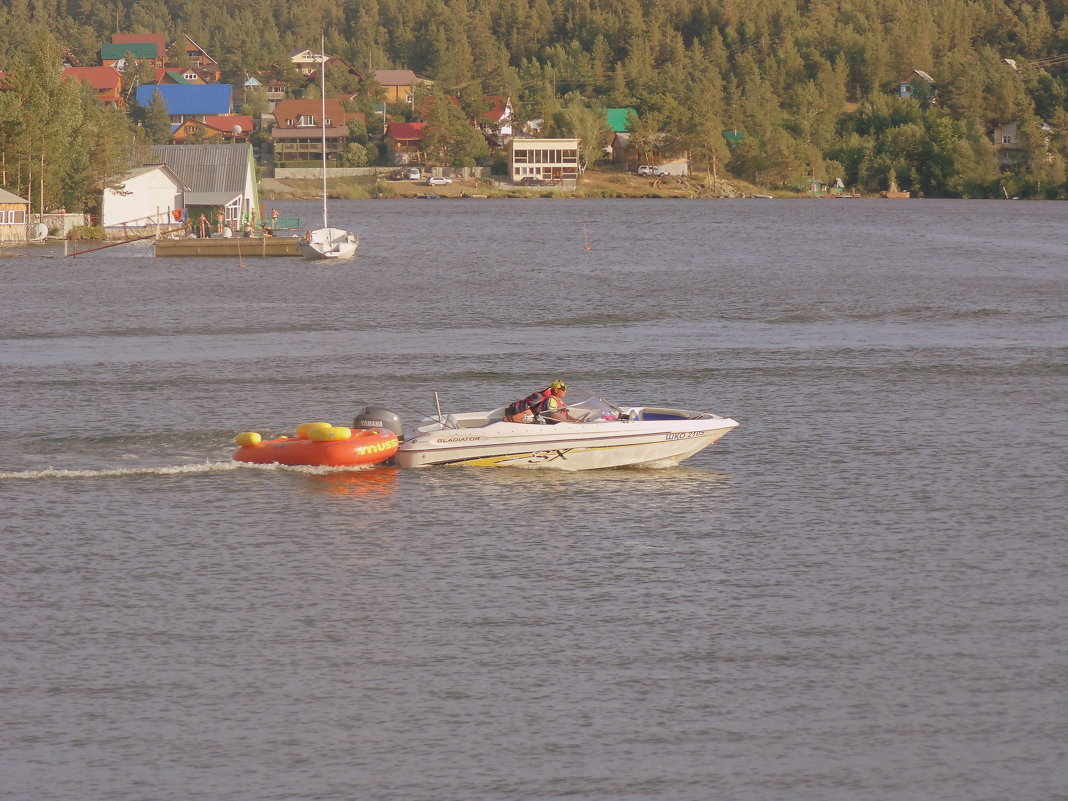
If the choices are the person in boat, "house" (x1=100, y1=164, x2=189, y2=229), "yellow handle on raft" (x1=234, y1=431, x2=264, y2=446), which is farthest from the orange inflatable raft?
"house" (x1=100, y1=164, x2=189, y2=229)

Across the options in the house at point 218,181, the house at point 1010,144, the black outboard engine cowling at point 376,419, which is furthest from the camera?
the house at point 1010,144

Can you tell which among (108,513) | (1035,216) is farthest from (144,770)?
(1035,216)

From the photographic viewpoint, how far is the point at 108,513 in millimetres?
28141

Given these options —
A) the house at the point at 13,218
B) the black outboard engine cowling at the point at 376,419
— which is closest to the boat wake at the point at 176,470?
the black outboard engine cowling at the point at 376,419

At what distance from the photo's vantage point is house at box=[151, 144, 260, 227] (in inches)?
3706

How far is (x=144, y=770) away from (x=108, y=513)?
467 inches

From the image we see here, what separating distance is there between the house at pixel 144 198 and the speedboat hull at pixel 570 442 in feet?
229

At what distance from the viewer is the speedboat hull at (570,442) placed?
30312 mm

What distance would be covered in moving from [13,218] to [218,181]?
44.4 ft

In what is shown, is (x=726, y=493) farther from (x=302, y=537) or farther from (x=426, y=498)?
(x=302, y=537)

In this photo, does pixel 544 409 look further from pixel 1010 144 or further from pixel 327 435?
pixel 1010 144

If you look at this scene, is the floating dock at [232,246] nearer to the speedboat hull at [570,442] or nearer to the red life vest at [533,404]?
the speedboat hull at [570,442]

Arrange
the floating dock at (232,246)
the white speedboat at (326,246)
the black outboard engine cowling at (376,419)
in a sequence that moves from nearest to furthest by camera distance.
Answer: the black outboard engine cowling at (376,419) < the white speedboat at (326,246) < the floating dock at (232,246)

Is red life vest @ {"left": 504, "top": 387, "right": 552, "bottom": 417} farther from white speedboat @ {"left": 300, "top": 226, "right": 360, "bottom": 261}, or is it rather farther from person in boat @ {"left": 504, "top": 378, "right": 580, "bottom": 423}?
white speedboat @ {"left": 300, "top": 226, "right": 360, "bottom": 261}
